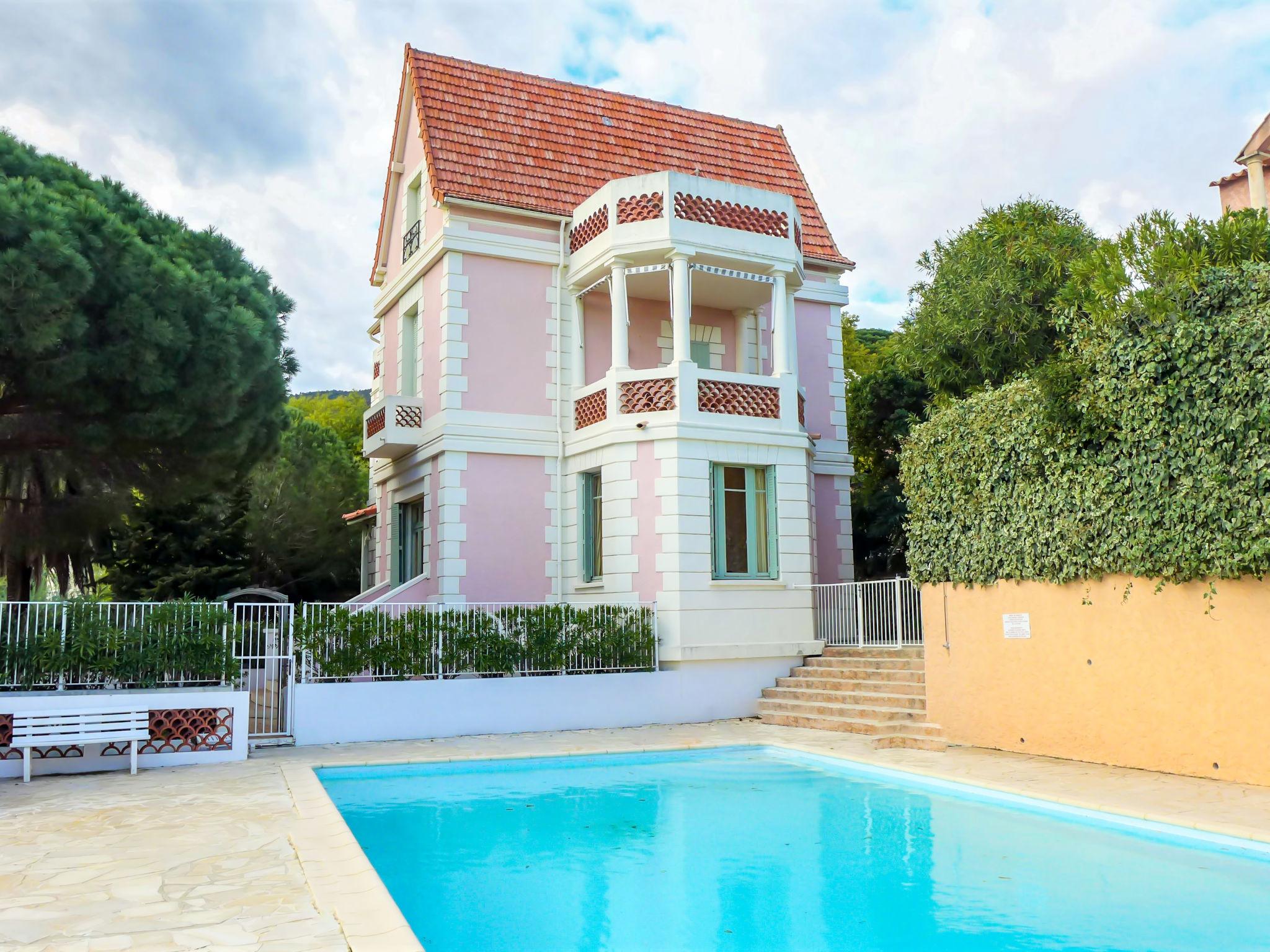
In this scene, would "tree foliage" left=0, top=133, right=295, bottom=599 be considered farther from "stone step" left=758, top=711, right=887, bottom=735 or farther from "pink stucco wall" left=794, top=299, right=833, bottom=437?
"pink stucco wall" left=794, top=299, right=833, bottom=437

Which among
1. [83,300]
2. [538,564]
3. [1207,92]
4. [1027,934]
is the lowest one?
[1027,934]

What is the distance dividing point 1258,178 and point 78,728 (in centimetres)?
2298

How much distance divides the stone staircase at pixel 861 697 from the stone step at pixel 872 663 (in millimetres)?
11

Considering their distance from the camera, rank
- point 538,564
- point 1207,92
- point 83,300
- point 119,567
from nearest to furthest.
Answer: point 83,300 → point 1207,92 → point 538,564 → point 119,567

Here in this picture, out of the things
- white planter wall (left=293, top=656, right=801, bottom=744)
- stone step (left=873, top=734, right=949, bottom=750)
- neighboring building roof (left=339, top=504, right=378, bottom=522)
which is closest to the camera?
stone step (left=873, top=734, right=949, bottom=750)

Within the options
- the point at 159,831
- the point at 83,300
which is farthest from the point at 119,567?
the point at 159,831

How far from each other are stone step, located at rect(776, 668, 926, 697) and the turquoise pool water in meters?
3.25

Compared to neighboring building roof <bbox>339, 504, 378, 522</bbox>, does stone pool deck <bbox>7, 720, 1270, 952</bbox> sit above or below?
below

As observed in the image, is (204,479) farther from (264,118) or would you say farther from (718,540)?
(718,540)

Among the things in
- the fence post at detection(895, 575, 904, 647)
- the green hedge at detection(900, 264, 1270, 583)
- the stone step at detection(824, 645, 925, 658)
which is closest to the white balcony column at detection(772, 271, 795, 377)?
the fence post at detection(895, 575, 904, 647)

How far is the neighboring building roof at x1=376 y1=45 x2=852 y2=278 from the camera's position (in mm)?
17578

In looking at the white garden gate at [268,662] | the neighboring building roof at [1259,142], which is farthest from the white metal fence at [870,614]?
the neighboring building roof at [1259,142]

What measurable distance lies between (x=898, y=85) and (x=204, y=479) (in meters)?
12.4

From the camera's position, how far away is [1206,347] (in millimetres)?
9297
